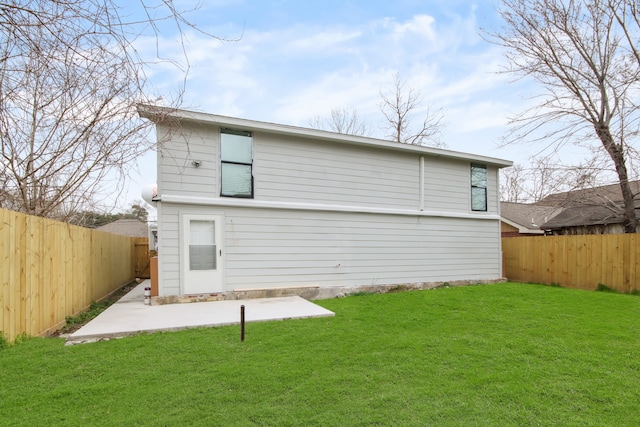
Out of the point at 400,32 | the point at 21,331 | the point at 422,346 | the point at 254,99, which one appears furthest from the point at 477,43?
the point at 21,331

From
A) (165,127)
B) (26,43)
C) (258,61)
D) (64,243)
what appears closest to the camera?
(26,43)

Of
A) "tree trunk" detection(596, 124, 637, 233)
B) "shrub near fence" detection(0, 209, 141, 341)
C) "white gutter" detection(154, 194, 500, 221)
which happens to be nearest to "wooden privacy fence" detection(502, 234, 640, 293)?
"white gutter" detection(154, 194, 500, 221)

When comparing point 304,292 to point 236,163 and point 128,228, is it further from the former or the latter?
point 128,228

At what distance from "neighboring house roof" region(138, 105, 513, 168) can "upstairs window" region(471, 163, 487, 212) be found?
0.37 m

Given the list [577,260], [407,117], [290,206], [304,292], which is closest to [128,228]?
[407,117]

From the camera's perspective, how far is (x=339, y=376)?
3.09 metres

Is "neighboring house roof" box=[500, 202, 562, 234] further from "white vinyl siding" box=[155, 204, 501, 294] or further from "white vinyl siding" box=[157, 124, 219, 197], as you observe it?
"white vinyl siding" box=[157, 124, 219, 197]

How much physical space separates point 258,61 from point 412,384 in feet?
13.0

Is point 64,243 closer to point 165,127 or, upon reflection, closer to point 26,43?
point 165,127

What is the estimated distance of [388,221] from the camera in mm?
8578

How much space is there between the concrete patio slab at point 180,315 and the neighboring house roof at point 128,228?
1785cm

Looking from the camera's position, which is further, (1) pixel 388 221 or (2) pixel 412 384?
(1) pixel 388 221

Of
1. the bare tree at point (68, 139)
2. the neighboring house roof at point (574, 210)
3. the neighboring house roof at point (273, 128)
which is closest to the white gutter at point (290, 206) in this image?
the bare tree at point (68, 139)

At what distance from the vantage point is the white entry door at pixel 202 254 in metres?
6.54
